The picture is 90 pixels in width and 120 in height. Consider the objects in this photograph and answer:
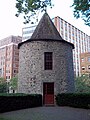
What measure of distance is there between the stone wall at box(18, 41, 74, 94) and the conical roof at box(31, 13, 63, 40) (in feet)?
2.89

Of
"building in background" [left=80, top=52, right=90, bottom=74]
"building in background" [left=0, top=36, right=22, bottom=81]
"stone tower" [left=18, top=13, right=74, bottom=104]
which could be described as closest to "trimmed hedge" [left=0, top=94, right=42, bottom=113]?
"stone tower" [left=18, top=13, right=74, bottom=104]

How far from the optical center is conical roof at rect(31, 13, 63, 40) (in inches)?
810

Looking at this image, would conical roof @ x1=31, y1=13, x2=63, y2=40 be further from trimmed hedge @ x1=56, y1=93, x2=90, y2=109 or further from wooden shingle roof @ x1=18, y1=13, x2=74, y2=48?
trimmed hedge @ x1=56, y1=93, x2=90, y2=109

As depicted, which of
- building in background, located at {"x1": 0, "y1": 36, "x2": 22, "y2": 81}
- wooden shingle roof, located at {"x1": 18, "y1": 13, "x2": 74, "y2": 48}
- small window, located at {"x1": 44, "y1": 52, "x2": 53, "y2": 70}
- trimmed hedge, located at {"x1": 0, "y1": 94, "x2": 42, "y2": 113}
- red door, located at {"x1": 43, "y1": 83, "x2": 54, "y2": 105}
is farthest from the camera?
building in background, located at {"x1": 0, "y1": 36, "x2": 22, "y2": 81}

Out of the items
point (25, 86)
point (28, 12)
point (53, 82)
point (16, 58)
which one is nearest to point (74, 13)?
point (28, 12)

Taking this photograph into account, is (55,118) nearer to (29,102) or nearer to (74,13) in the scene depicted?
(29,102)

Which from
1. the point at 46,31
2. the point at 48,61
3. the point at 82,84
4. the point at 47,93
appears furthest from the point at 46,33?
the point at 82,84

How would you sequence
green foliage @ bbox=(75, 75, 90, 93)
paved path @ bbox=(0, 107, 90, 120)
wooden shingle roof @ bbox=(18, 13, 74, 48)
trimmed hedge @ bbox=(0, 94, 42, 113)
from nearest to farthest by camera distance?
paved path @ bbox=(0, 107, 90, 120) < trimmed hedge @ bbox=(0, 94, 42, 113) < wooden shingle roof @ bbox=(18, 13, 74, 48) < green foliage @ bbox=(75, 75, 90, 93)

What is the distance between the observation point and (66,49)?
808 inches

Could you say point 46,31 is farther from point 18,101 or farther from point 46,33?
point 18,101

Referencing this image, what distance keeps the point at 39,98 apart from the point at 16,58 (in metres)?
85.6

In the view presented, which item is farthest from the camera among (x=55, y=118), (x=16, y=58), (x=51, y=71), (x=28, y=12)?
(x=16, y=58)

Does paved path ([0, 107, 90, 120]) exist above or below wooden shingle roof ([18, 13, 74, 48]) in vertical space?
below

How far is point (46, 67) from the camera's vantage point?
19.6m
